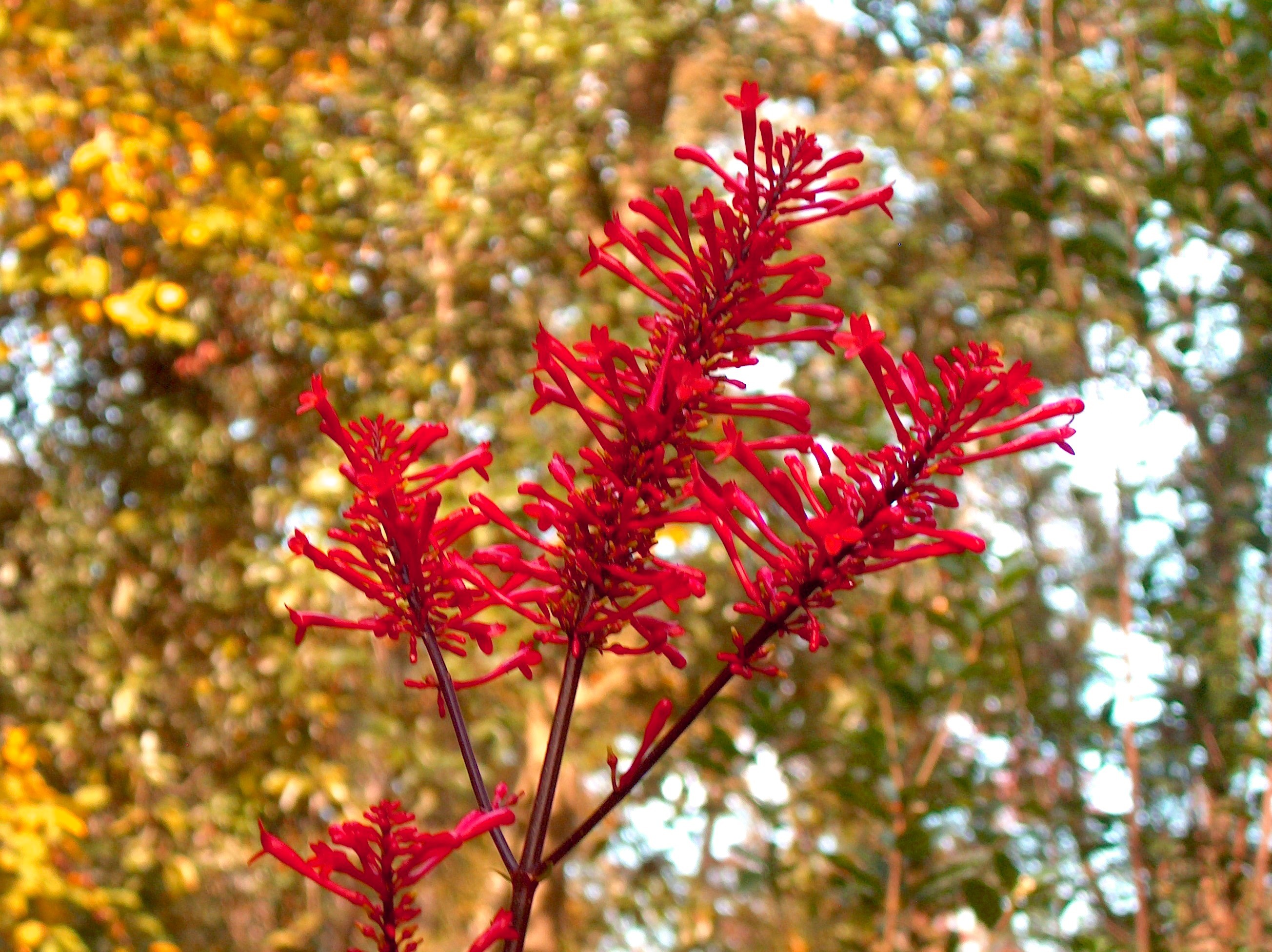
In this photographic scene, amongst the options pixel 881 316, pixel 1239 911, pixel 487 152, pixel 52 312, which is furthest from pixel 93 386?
pixel 1239 911

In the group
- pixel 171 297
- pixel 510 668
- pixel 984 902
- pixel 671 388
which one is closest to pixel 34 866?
pixel 171 297

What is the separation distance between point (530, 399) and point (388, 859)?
1.70 metres

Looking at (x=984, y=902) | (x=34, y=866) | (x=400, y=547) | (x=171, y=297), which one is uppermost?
(x=171, y=297)

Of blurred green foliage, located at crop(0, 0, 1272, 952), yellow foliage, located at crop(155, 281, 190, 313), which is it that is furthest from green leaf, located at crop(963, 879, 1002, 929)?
yellow foliage, located at crop(155, 281, 190, 313)

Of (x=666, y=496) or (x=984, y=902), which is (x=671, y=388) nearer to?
(x=666, y=496)

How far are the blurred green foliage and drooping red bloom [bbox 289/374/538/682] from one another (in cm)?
100

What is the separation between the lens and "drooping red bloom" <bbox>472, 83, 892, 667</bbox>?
451mm

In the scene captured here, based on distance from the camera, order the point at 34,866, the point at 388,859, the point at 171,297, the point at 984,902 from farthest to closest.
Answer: the point at 171,297 → the point at 34,866 → the point at 984,902 → the point at 388,859

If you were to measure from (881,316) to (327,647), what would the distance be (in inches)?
42.3

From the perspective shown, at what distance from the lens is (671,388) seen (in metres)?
0.45

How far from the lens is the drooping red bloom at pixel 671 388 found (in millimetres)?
451

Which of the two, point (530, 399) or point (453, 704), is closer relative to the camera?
point (453, 704)

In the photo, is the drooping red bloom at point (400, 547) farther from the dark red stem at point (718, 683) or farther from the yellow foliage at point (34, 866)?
the yellow foliage at point (34, 866)

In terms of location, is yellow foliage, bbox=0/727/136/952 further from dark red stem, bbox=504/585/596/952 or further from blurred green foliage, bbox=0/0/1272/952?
dark red stem, bbox=504/585/596/952
